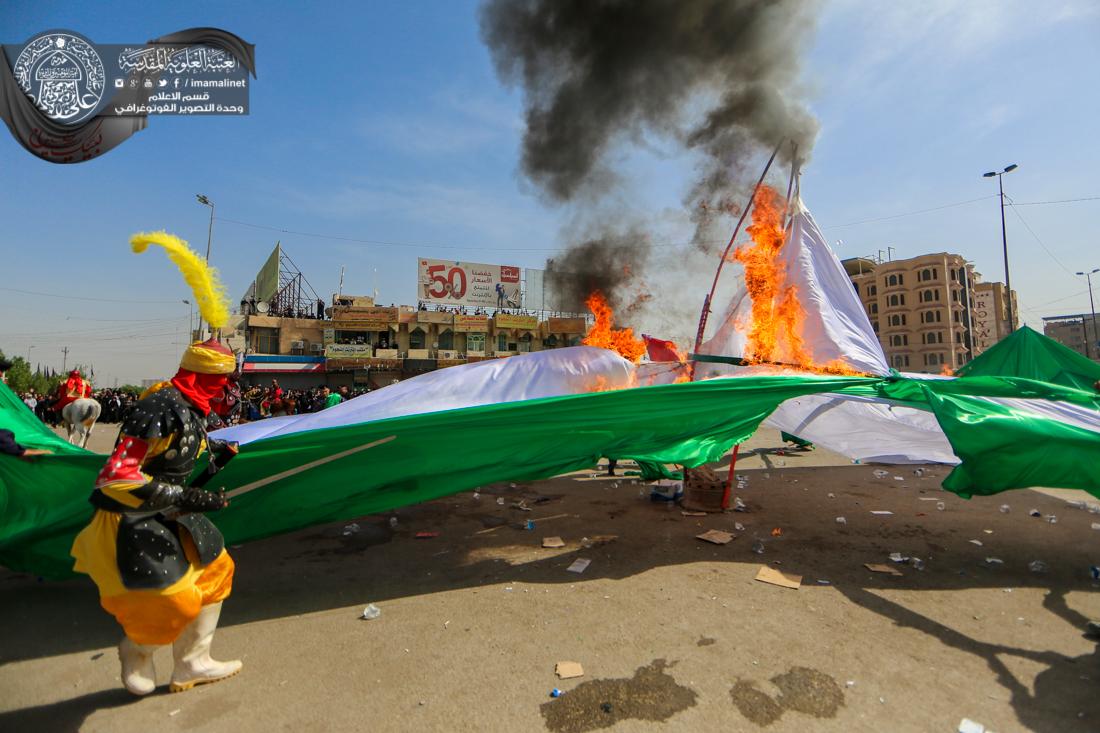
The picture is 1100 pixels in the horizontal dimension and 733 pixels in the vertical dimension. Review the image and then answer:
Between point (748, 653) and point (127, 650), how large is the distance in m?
3.61

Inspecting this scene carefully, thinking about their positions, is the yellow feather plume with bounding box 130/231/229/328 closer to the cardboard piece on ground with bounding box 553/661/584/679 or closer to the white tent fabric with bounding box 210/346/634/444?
the white tent fabric with bounding box 210/346/634/444

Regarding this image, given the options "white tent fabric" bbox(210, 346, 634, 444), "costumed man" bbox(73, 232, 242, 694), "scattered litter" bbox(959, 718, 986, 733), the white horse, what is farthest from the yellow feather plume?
the white horse

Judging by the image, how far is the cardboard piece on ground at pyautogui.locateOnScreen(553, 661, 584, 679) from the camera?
2.99 m

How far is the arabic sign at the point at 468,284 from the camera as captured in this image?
130 ft

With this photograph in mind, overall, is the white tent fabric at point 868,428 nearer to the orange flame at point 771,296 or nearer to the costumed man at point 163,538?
the orange flame at point 771,296

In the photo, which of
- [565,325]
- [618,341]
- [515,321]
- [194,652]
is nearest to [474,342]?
[515,321]

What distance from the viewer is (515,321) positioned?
4084cm

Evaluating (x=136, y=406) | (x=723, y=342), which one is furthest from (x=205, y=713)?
(x=723, y=342)

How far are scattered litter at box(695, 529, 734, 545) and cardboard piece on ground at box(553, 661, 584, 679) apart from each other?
9.04 feet

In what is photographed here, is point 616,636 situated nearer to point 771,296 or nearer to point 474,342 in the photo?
point 771,296

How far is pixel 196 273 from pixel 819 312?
634cm

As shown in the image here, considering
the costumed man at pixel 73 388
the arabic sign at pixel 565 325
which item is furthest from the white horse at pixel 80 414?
the arabic sign at pixel 565 325

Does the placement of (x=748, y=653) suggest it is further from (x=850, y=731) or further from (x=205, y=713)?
(x=205, y=713)

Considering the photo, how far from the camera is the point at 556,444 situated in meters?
4.38
